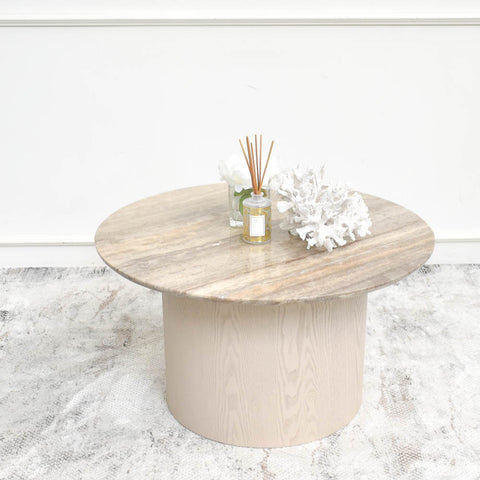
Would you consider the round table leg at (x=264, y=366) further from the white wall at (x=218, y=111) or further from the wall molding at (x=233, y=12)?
the wall molding at (x=233, y=12)

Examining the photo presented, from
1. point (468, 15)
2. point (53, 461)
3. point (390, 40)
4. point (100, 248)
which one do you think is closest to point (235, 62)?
point (390, 40)

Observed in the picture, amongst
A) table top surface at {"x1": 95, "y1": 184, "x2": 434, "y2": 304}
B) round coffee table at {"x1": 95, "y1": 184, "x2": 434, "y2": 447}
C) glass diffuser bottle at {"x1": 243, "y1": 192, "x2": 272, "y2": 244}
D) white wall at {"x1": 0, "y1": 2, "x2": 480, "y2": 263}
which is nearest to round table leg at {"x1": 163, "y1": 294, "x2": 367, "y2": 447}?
round coffee table at {"x1": 95, "y1": 184, "x2": 434, "y2": 447}

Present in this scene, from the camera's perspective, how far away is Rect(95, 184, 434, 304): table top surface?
1.66 meters

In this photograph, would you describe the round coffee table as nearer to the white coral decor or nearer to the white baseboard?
the white coral decor

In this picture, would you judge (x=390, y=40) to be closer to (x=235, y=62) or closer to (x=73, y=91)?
(x=235, y=62)

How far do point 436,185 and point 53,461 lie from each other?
214cm

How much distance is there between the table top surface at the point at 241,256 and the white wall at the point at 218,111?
93cm

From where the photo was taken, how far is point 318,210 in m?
1.87

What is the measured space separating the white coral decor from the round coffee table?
0.13 feet

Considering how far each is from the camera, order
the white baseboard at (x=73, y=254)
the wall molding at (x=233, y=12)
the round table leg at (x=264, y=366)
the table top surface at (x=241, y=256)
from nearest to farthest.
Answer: the table top surface at (x=241, y=256)
the round table leg at (x=264, y=366)
the wall molding at (x=233, y=12)
the white baseboard at (x=73, y=254)

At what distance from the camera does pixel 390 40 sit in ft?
9.69

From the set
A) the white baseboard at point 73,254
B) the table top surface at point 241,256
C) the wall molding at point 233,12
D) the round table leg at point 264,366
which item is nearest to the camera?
the table top surface at point 241,256

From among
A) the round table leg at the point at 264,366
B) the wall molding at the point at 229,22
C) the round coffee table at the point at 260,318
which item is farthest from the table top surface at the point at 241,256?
the wall molding at the point at 229,22

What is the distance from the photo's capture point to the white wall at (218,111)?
296cm
